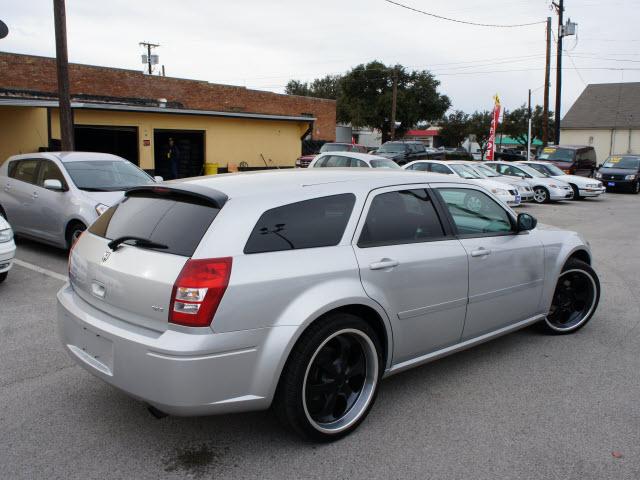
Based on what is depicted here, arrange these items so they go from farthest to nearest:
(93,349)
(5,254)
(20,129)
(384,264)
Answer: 1. (20,129)
2. (5,254)
3. (384,264)
4. (93,349)

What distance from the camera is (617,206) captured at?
18797mm

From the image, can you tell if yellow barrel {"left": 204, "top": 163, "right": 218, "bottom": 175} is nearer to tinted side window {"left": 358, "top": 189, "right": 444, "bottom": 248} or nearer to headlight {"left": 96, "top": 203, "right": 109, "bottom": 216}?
headlight {"left": 96, "top": 203, "right": 109, "bottom": 216}

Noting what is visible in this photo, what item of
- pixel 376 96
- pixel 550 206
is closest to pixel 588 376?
pixel 550 206

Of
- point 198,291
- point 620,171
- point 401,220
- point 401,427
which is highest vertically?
point 401,220

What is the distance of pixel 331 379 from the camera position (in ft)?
10.9

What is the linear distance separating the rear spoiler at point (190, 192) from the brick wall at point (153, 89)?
66.4 feet

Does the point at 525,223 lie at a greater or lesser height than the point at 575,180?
greater

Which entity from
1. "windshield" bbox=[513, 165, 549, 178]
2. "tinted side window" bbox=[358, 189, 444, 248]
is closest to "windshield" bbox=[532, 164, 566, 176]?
"windshield" bbox=[513, 165, 549, 178]

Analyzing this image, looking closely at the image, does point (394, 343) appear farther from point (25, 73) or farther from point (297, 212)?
point (25, 73)

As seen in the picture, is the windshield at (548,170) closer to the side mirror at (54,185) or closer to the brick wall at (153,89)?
the side mirror at (54,185)

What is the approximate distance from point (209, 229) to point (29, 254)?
6.90 meters

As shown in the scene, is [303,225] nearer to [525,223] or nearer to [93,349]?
[93,349]

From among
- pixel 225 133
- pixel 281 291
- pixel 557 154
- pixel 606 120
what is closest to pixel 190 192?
pixel 281 291

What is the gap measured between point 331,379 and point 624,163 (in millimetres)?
26336
